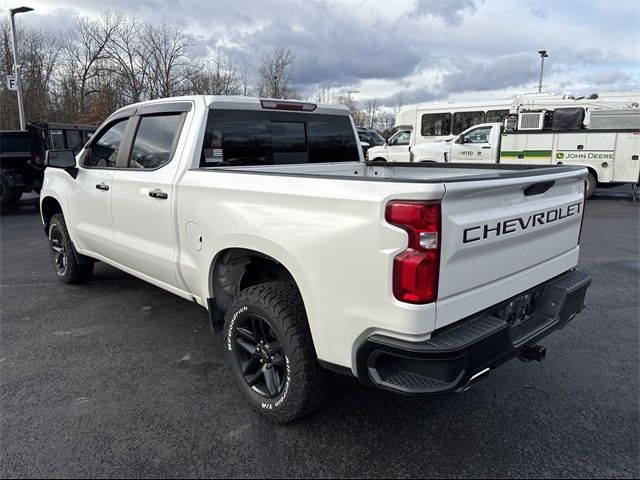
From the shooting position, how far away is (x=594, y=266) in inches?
249

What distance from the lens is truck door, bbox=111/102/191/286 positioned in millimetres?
3508

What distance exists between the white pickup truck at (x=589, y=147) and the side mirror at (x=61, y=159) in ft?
35.5

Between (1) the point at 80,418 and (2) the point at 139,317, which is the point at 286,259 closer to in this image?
(1) the point at 80,418

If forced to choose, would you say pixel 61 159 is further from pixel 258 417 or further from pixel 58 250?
pixel 258 417

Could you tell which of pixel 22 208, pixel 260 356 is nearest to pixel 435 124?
pixel 22 208

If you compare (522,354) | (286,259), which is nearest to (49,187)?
(286,259)

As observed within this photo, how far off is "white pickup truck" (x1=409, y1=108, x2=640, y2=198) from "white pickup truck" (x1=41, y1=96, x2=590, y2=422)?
1025 centimetres

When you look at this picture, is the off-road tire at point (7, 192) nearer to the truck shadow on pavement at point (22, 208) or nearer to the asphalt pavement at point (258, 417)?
the truck shadow on pavement at point (22, 208)

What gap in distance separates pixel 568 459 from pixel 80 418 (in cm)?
278

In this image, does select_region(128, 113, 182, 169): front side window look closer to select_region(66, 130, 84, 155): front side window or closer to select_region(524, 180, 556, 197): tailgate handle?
select_region(524, 180, 556, 197): tailgate handle

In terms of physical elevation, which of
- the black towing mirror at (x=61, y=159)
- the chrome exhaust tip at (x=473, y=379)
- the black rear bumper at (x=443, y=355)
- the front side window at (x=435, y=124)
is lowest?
the chrome exhaust tip at (x=473, y=379)

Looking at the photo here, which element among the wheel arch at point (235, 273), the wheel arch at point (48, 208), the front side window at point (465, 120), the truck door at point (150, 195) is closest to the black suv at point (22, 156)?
the wheel arch at point (48, 208)

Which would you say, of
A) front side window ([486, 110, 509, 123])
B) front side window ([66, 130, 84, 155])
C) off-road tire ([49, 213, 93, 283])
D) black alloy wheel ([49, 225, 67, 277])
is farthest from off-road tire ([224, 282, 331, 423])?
front side window ([486, 110, 509, 123])

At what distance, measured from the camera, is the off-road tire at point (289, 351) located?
2594 mm
